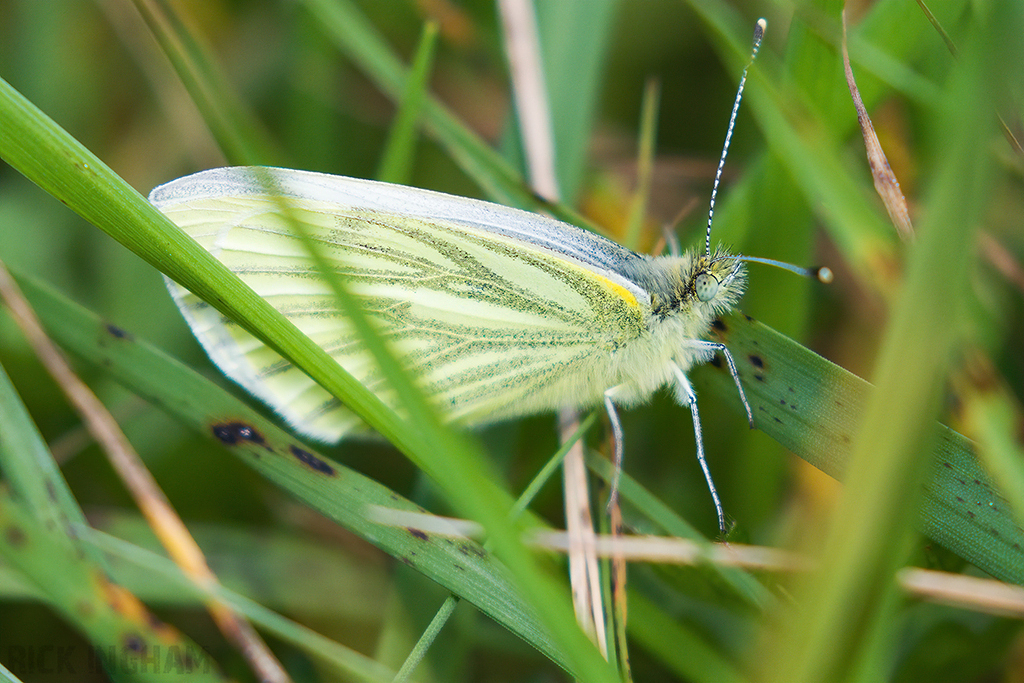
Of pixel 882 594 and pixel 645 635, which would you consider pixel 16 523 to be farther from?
pixel 882 594

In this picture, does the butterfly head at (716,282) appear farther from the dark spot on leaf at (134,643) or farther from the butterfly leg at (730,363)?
the dark spot on leaf at (134,643)

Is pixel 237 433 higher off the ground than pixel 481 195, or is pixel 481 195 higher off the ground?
pixel 481 195

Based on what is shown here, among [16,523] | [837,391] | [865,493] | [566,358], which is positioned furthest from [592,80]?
[16,523]

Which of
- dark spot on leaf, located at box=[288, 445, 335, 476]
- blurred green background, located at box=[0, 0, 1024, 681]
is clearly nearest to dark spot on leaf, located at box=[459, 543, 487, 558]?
dark spot on leaf, located at box=[288, 445, 335, 476]

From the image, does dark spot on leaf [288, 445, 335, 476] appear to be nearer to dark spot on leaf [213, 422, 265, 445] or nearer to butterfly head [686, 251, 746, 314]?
dark spot on leaf [213, 422, 265, 445]

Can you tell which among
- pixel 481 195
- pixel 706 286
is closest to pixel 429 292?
pixel 706 286

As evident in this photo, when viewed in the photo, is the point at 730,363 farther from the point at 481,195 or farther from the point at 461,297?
the point at 481,195
